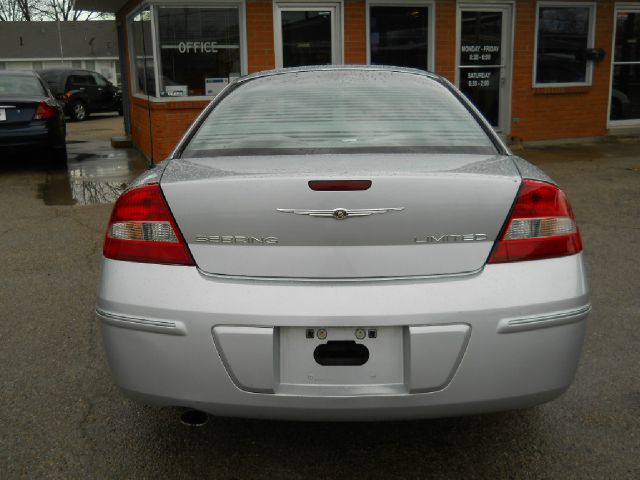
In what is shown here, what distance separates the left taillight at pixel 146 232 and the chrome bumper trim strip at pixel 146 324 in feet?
0.64

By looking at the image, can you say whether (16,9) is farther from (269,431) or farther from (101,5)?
(269,431)

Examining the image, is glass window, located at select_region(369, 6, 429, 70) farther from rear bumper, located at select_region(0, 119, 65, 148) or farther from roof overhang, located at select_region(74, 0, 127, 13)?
rear bumper, located at select_region(0, 119, 65, 148)

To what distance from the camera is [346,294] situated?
7.14 ft

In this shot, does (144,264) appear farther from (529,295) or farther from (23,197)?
(23,197)

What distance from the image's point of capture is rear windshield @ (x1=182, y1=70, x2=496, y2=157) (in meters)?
2.74

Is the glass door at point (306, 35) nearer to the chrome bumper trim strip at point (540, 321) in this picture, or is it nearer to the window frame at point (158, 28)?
the window frame at point (158, 28)

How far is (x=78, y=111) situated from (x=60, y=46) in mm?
18734

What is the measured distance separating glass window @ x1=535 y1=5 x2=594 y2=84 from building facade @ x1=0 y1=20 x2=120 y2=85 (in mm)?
31516

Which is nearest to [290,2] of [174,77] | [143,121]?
[174,77]

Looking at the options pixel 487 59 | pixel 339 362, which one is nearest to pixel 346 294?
pixel 339 362

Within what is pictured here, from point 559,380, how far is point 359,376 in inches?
26.7

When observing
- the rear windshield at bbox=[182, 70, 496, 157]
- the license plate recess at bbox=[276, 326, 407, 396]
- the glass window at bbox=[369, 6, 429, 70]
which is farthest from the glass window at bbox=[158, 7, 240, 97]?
the license plate recess at bbox=[276, 326, 407, 396]

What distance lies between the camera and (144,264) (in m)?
2.33

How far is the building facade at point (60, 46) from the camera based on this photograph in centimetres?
3856
